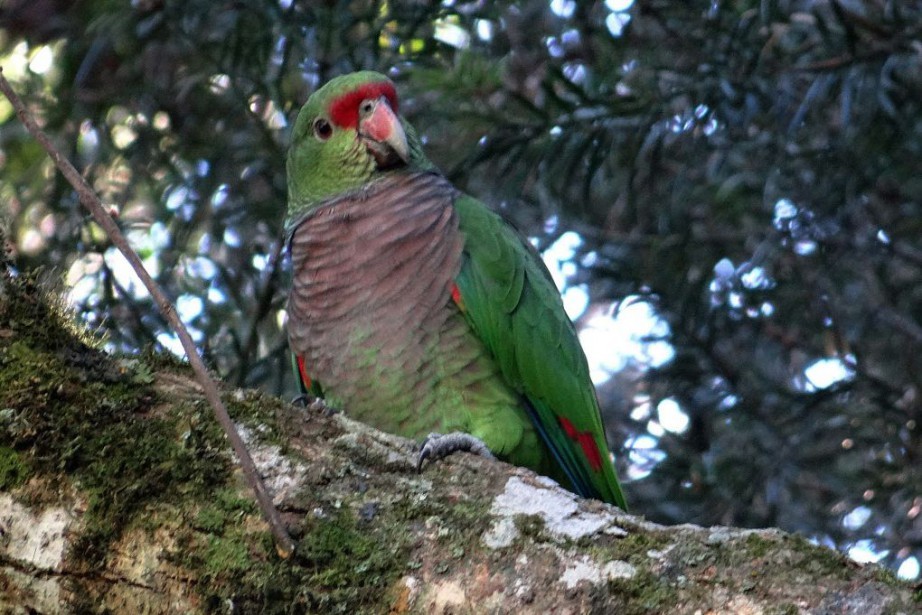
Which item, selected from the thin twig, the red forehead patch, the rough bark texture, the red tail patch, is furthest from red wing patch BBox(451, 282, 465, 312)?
the thin twig

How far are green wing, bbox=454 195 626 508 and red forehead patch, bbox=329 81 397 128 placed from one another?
0.38 meters

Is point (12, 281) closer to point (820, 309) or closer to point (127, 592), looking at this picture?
point (127, 592)

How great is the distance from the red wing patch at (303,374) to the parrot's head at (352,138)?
46 cm

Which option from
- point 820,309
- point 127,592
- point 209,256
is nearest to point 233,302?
point 209,256

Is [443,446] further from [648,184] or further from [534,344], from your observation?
[648,184]

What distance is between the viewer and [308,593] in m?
1.26

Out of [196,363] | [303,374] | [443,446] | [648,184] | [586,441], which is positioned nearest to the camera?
[196,363]

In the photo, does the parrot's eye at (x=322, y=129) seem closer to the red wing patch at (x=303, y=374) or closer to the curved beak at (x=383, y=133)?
the curved beak at (x=383, y=133)

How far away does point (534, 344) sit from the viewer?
8.71 feet

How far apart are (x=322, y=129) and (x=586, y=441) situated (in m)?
1.17

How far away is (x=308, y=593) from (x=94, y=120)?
303cm

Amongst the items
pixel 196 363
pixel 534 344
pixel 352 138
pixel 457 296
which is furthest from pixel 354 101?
pixel 196 363

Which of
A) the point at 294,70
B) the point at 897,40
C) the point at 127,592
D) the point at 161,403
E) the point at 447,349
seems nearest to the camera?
the point at 127,592

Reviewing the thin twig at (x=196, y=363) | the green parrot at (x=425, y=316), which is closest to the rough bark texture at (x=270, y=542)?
the thin twig at (x=196, y=363)
